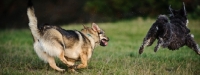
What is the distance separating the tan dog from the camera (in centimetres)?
764

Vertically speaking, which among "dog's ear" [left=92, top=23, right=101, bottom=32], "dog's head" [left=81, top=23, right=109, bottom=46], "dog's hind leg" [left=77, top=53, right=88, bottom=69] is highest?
"dog's ear" [left=92, top=23, right=101, bottom=32]

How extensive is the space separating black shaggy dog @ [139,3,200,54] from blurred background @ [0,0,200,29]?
1536cm

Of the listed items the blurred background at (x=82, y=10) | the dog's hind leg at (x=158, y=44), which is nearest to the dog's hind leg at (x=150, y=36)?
the dog's hind leg at (x=158, y=44)

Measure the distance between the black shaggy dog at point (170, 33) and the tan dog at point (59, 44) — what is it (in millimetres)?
1387

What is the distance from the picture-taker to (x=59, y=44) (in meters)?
7.67

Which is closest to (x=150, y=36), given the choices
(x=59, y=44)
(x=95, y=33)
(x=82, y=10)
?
(x=95, y=33)

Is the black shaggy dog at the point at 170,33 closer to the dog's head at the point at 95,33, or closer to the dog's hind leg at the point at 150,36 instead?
the dog's hind leg at the point at 150,36

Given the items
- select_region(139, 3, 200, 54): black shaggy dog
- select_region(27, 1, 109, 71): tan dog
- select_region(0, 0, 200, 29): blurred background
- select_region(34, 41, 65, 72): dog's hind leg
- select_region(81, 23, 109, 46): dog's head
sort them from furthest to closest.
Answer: select_region(0, 0, 200, 29): blurred background
select_region(81, 23, 109, 46): dog's head
select_region(139, 3, 200, 54): black shaggy dog
select_region(34, 41, 65, 72): dog's hind leg
select_region(27, 1, 109, 71): tan dog

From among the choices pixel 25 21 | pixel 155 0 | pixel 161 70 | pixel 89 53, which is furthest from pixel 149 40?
pixel 25 21

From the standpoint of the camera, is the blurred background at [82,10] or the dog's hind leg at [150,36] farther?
the blurred background at [82,10]

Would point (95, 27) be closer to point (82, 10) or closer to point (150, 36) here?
point (150, 36)

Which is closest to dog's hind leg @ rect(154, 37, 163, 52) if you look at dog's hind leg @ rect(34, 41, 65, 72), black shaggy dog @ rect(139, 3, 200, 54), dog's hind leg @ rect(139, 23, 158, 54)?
black shaggy dog @ rect(139, 3, 200, 54)

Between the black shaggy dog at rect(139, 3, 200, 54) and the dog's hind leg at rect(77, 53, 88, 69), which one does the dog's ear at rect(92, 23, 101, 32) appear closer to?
the dog's hind leg at rect(77, 53, 88, 69)

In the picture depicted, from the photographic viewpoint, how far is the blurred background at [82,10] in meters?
26.0
